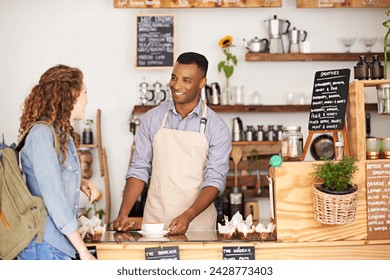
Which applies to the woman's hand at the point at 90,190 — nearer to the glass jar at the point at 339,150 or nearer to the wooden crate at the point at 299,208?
the wooden crate at the point at 299,208

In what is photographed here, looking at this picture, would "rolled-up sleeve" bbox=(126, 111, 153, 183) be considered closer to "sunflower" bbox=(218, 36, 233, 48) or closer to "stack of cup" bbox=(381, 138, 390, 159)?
"stack of cup" bbox=(381, 138, 390, 159)

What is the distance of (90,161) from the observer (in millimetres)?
5922

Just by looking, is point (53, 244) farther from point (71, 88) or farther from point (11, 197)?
point (71, 88)

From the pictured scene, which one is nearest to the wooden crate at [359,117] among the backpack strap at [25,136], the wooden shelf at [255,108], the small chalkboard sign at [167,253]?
the small chalkboard sign at [167,253]

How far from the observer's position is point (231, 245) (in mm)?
3029

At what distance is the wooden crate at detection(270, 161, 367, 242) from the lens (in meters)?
3.13

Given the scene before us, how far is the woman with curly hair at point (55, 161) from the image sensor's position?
8.63 ft

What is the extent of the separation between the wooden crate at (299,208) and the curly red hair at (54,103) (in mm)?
1022

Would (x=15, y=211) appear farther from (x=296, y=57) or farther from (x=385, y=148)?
(x=296, y=57)

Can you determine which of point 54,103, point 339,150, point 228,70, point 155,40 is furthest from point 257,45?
point 54,103

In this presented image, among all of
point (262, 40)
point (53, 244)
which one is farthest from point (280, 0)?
point (53, 244)

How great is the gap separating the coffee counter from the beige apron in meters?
0.56

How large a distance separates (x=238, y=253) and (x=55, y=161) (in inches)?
37.4

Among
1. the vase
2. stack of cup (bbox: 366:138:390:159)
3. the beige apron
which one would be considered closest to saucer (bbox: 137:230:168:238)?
the beige apron
